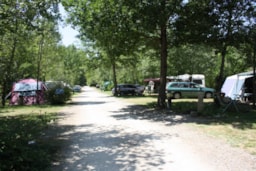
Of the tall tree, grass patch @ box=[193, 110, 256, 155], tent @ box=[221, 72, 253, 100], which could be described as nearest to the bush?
the tall tree

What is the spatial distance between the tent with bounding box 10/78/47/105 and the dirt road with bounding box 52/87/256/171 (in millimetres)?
13198

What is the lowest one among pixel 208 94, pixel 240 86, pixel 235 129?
pixel 235 129

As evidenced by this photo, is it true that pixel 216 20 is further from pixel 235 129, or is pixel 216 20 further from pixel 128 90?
pixel 128 90

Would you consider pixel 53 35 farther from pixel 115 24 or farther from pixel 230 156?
pixel 230 156

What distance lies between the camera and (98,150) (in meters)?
7.15

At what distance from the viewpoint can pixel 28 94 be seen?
22875 mm

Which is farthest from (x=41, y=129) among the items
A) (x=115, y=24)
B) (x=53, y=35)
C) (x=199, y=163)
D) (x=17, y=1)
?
(x=53, y=35)

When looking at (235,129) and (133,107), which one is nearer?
(235,129)

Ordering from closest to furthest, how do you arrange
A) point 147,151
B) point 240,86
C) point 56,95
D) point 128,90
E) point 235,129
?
point 147,151 < point 235,129 < point 56,95 < point 240,86 < point 128,90

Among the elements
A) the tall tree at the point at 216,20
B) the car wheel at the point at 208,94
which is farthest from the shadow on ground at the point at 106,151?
the car wheel at the point at 208,94

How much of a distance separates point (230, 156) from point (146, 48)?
1451cm

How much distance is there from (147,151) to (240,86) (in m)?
16.2

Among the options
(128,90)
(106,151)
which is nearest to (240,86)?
(128,90)

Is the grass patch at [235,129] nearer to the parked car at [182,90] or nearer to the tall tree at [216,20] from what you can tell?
the tall tree at [216,20]
